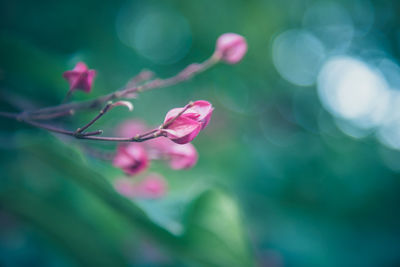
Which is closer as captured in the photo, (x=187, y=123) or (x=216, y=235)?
(x=187, y=123)

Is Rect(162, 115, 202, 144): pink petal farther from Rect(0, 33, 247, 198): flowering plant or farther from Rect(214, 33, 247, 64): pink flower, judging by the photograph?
Rect(214, 33, 247, 64): pink flower

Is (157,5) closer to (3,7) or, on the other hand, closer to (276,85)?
(3,7)

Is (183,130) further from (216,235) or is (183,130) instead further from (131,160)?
(216,235)

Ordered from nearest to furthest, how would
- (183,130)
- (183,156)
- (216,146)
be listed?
(183,130) → (183,156) → (216,146)

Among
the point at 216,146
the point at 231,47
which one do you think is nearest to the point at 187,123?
the point at 231,47

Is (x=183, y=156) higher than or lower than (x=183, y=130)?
higher

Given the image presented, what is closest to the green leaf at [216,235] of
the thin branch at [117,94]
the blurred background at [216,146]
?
the blurred background at [216,146]

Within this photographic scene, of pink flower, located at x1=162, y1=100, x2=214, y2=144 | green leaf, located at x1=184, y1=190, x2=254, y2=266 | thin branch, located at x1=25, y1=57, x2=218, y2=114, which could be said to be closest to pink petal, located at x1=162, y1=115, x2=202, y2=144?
pink flower, located at x1=162, y1=100, x2=214, y2=144

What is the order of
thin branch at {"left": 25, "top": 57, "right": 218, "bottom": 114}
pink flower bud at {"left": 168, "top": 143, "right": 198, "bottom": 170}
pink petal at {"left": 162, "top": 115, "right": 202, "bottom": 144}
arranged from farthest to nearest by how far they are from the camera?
pink flower bud at {"left": 168, "top": 143, "right": 198, "bottom": 170} → thin branch at {"left": 25, "top": 57, "right": 218, "bottom": 114} → pink petal at {"left": 162, "top": 115, "right": 202, "bottom": 144}
